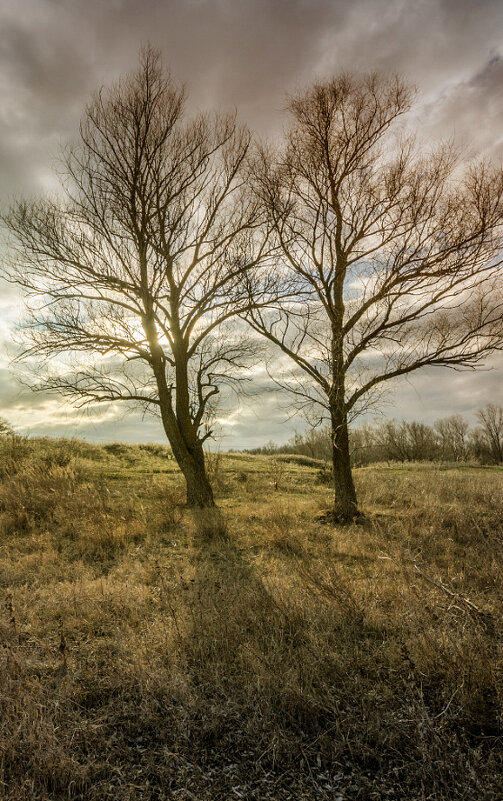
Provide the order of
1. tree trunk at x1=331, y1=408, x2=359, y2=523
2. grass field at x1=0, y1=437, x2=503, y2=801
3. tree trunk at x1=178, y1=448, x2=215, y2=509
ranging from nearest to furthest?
grass field at x1=0, y1=437, x2=503, y2=801, tree trunk at x1=331, y1=408, x2=359, y2=523, tree trunk at x1=178, y1=448, x2=215, y2=509

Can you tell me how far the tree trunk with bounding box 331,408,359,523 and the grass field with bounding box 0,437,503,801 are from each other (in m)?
2.91

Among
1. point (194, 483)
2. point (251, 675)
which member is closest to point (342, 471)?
point (194, 483)

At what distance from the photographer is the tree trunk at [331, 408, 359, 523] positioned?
34.8 ft

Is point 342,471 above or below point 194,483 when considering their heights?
above

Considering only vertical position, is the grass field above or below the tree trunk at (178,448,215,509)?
below

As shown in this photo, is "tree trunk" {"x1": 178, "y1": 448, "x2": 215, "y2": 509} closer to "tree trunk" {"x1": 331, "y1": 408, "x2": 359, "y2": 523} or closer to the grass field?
"tree trunk" {"x1": 331, "y1": 408, "x2": 359, "y2": 523}

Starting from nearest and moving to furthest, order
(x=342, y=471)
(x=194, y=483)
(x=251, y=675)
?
(x=251, y=675)
(x=342, y=471)
(x=194, y=483)

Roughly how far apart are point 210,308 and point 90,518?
20.6 feet

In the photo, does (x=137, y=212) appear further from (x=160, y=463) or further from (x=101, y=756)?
(x=160, y=463)

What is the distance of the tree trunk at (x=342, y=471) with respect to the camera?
1062 cm

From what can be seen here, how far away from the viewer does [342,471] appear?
36.0 ft

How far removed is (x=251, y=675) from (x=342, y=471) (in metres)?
7.84

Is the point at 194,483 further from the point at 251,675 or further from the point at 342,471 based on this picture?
the point at 251,675

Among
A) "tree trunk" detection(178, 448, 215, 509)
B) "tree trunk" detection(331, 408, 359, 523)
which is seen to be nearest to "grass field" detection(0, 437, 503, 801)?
"tree trunk" detection(331, 408, 359, 523)
